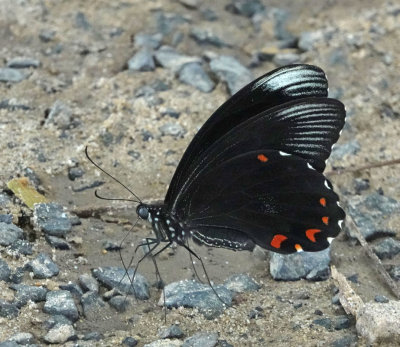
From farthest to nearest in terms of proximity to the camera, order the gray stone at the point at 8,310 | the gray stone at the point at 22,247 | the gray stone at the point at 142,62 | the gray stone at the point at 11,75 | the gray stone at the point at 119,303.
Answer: the gray stone at the point at 142,62 → the gray stone at the point at 11,75 → the gray stone at the point at 22,247 → the gray stone at the point at 119,303 → the gray stone at the point at 8,310

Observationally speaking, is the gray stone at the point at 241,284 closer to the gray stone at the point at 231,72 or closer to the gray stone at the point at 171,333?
the gray stone at the point at 171,333

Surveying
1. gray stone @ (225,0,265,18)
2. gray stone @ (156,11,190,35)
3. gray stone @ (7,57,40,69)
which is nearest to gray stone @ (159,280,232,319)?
gray stone @ (7,57,40,69)

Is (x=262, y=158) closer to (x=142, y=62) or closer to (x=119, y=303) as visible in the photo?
(x=119, y=303)

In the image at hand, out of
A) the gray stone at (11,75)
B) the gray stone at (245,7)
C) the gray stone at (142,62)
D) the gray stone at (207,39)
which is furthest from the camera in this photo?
the gray stone at (245,7)

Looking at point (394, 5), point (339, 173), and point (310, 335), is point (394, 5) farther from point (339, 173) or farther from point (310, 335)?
point (310, 335)

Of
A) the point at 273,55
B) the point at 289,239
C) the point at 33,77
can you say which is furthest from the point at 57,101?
the point at 289,239

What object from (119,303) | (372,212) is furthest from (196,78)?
(119,303)

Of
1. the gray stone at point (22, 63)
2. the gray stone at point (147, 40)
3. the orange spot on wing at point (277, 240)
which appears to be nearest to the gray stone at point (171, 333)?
the orange spot on wing at point (277, 240)

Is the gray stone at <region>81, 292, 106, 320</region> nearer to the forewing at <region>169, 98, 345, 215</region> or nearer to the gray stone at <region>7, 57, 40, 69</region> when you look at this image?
the forewing at <region>169, 98, 345, 215</region>
